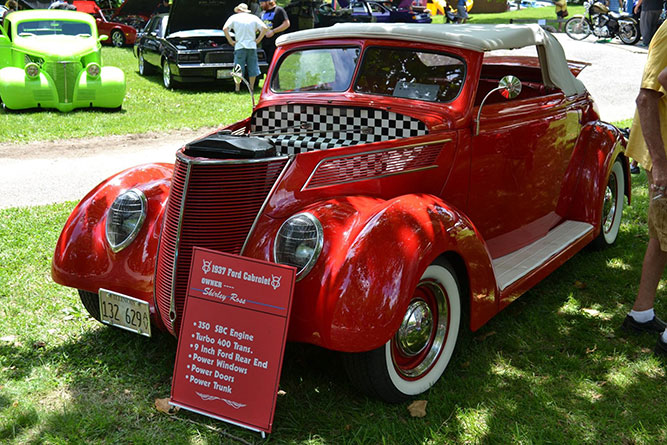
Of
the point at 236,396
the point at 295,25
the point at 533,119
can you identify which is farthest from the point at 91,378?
the point at 295,25

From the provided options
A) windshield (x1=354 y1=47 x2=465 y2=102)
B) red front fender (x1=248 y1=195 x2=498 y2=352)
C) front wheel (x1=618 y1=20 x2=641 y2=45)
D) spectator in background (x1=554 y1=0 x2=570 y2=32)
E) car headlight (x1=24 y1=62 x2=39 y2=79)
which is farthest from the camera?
spectator in background (x1=554 y1=0 x2=570 y2=32)

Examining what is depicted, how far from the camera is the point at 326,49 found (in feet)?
14.8

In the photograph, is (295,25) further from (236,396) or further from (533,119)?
(236,396)

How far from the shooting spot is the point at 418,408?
10.7ft

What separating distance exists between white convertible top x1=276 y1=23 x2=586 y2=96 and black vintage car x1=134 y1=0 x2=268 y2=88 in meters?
8.86

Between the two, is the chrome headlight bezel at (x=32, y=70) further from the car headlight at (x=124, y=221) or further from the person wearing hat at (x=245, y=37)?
the car headlight at (x=124, y=221)

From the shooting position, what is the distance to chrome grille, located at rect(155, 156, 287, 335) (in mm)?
3119

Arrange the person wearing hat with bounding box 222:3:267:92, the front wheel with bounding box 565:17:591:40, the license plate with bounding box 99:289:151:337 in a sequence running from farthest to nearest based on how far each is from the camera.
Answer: the front wheel with bounding box 565:17:591:40, the person wearing hat with bounding box 222:3:267:92, the license plate with bounding box 99:289:151:337

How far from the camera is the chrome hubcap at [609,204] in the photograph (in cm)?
546

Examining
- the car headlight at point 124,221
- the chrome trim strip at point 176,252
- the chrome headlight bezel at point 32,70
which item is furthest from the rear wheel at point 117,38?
the chrome trim strip at point 176,252

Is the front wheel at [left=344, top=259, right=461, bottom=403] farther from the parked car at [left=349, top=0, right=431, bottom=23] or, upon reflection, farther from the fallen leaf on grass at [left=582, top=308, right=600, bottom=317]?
the parked car at [left=349, top=0, right=431, bottom=23]

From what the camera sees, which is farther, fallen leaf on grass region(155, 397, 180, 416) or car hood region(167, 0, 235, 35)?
car hood region(167, 0, 235, 35)

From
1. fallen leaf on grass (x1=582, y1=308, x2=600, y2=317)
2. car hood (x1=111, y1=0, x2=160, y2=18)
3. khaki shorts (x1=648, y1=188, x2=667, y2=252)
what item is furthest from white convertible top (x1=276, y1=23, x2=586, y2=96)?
car hood (x1=111, y1=0, x2=160, y2=18)

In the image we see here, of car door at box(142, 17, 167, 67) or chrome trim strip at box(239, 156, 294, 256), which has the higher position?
chrome trim strip at box(239, 156, 294, 256)
